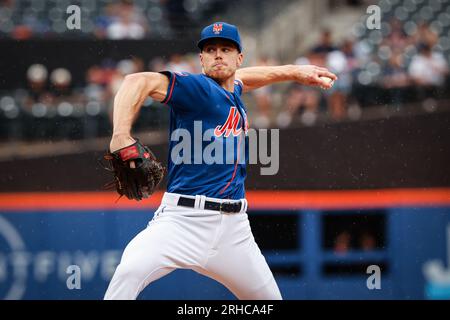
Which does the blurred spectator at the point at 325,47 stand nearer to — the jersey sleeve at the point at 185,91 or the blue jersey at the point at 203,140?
the blue jersey at the point at 203,140

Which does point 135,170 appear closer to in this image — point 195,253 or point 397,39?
point 195,253

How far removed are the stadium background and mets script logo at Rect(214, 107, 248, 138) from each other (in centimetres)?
242

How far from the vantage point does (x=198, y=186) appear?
3883mm

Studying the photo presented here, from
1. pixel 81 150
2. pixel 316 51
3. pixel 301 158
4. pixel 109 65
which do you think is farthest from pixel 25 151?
pixel 316 51

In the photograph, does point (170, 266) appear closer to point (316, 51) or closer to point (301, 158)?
point (301, 158)

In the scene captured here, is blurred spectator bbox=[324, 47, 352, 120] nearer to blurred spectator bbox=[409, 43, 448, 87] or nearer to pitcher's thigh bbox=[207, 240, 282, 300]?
blurred spectator bbox=[409, 43, 448, 87]

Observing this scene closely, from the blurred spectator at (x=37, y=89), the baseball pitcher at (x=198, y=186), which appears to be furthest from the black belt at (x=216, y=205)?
the blurred spectator at (x=37, y=89)

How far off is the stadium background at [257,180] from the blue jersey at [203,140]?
2470mm

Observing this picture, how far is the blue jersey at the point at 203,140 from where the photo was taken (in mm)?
3848

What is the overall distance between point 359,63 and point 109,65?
312cm

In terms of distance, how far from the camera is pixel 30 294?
6.82 meters

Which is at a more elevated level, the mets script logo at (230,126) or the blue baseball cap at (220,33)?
the blue baseball cap at (220,33)

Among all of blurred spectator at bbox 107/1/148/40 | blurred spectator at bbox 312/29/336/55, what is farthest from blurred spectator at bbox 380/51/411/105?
blurred spectator at bbox 107/1/148/40

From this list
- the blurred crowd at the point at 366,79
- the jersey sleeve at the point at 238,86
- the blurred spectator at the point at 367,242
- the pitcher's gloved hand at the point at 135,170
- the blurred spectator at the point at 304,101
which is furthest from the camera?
the blurred crowd at the point at 366,79
